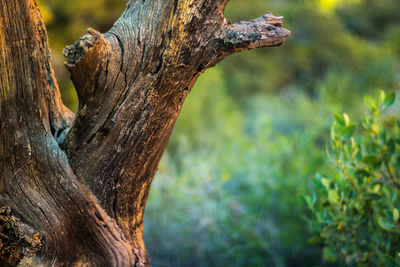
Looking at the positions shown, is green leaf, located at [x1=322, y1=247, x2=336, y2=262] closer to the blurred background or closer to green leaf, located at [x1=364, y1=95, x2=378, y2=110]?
the blurred background

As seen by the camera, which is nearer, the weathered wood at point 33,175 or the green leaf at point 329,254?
the weathered wood at point 33,175

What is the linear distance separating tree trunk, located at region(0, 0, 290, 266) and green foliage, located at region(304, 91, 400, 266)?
1009mm

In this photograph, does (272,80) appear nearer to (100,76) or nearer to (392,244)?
(392,244)

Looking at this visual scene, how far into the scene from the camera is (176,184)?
151 inches

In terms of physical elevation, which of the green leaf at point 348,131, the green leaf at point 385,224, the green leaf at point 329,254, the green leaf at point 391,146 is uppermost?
the green leaf at point 348,131

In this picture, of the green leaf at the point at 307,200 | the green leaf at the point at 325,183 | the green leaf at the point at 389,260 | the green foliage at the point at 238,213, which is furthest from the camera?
the green foliage at the point at 238,213

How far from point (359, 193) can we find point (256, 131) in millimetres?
3273

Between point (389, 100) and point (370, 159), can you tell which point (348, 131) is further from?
point (389, 100)

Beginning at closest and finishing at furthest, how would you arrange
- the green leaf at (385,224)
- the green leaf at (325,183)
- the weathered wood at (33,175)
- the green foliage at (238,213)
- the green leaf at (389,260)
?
the weathered wood at (33,175)
the green leaf at (389,260)
the green leaf at (385,224)
the green leaf at (325,183)
the green foliage at (238,213)

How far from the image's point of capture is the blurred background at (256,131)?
346cm

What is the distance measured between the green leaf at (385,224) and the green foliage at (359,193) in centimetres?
2

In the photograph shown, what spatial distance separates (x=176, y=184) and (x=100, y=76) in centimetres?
251

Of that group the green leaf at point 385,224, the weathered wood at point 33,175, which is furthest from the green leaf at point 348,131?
the weathered wood at point 33,175

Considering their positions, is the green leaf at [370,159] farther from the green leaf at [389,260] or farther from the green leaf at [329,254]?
the green leaf at [329,254]
